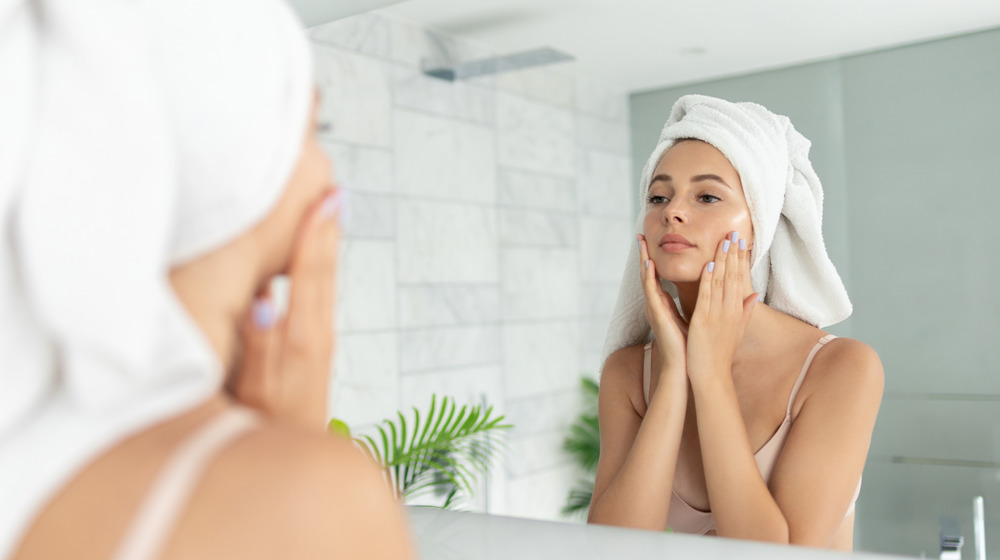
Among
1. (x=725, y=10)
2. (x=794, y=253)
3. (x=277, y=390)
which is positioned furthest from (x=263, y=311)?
(x=725, y=10)

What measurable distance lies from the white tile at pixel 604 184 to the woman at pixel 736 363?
2286mm

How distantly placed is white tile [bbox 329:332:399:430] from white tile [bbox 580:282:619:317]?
1.18m

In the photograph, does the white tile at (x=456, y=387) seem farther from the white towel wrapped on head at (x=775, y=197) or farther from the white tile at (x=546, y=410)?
the white towel wrapped on head at (x=775, y=197)

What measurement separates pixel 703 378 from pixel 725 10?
180 centimetres

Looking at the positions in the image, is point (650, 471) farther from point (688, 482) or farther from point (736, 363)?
point (736, 363)

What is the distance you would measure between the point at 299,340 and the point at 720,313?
0.79 meters

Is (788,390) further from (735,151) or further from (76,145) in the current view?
(76,145)

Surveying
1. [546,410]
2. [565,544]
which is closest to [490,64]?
[546,410]

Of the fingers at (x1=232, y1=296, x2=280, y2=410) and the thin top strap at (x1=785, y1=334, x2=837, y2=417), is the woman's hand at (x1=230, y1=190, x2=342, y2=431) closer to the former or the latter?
the fingers at (x1=232, y1=296, x2=280, y2=410)

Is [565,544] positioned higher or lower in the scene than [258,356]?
lower

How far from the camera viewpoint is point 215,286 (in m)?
0.33

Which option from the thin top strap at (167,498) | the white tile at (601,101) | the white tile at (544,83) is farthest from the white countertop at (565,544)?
the white tile at (601,101)

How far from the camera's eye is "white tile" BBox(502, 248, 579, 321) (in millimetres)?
3113

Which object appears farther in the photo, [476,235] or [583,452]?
[583,452]
